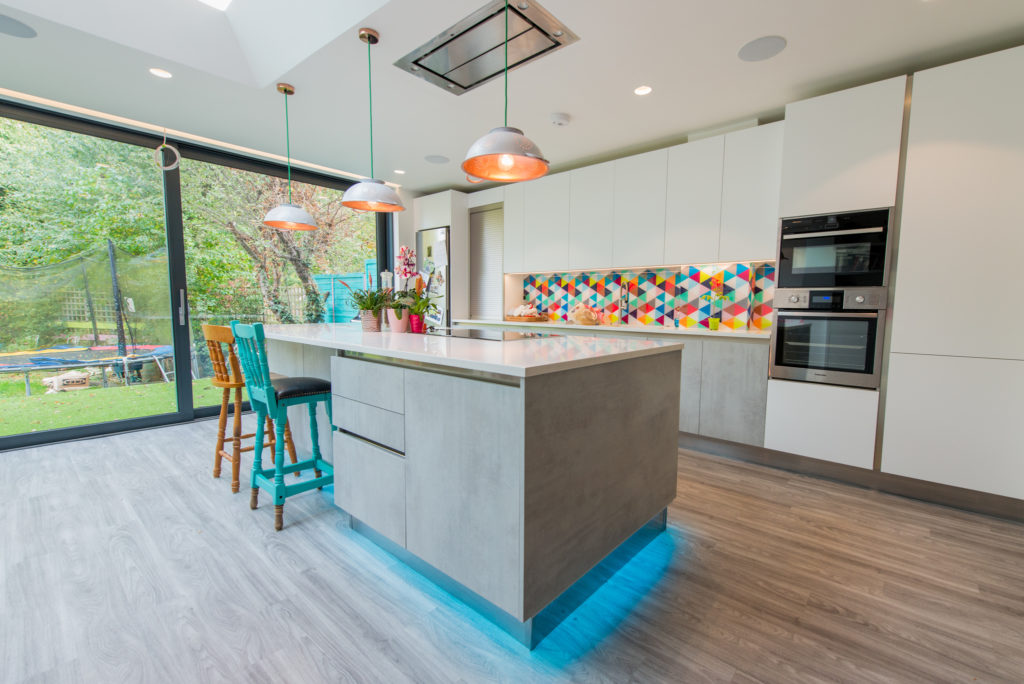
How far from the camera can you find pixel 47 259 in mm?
3168

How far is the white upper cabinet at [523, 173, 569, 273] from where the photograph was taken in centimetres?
408

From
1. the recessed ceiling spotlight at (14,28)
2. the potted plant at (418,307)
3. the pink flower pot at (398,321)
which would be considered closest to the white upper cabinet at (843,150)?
the potted plant at (418,307)

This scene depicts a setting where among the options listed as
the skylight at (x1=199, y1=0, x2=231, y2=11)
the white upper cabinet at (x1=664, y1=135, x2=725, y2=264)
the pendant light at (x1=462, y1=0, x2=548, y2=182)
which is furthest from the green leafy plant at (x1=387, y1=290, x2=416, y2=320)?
the white upper cabinet at (x1=664, y1=135, x2=725, y2=264)

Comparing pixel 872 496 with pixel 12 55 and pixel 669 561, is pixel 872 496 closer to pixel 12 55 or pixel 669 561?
pixel 669 561

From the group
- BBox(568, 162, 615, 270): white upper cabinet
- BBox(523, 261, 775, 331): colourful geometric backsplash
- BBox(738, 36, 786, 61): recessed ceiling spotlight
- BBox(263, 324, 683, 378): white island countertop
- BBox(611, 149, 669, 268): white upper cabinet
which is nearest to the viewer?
BBox(263, 324, 683, 378): white island countertop

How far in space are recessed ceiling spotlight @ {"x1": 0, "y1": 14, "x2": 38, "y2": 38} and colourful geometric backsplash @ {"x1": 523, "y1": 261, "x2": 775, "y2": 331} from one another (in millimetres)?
3904

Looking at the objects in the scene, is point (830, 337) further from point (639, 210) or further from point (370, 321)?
point (370, 321)

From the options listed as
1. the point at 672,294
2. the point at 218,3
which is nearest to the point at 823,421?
the point at 672,294

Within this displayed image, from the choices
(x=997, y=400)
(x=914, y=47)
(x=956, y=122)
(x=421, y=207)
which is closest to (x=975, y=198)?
(x=956, y=122)

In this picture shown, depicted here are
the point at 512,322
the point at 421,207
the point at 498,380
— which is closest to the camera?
the point at 498,380

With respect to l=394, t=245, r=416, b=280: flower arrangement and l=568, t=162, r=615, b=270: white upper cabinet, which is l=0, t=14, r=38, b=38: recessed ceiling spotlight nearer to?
l=394, t=245, r=416, b=280: flower arrangement

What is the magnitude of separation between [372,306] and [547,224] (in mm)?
2358

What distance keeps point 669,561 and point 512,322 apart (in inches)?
115

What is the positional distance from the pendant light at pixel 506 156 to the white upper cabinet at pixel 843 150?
6.06 ft
